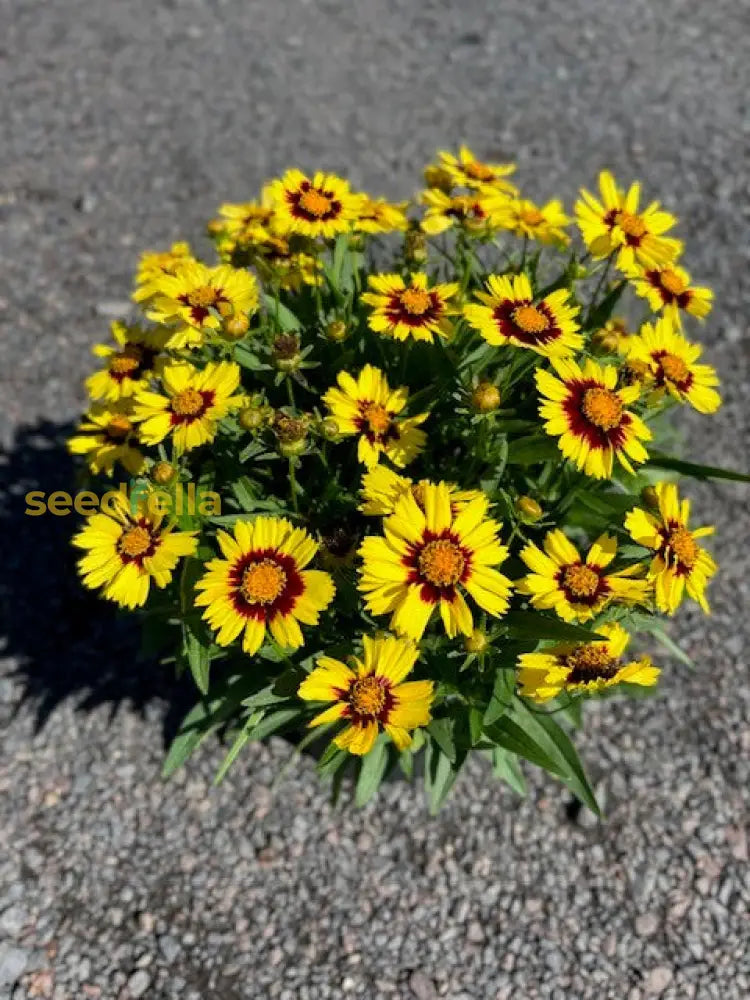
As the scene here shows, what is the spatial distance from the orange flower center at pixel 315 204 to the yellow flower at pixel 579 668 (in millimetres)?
1003

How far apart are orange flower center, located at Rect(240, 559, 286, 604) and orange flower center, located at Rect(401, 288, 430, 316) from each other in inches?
22.9

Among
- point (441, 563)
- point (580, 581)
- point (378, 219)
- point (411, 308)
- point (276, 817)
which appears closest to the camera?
point (441, 563)

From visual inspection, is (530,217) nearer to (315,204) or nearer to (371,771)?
(315,204)

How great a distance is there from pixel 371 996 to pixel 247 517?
1.26 metres

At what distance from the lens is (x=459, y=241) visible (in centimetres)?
203

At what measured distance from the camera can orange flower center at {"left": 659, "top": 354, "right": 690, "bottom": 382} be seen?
6.07 ft

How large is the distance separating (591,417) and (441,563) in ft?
1.33

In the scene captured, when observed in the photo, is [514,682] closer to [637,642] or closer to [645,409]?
[645,409]

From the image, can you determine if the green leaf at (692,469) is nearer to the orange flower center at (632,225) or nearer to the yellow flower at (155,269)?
the orange flower center at (632,225)

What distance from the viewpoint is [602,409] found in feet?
5.33

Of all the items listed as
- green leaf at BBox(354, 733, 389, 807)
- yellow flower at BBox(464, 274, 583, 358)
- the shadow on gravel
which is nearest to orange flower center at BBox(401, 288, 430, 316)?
yellow flower at BBox(464, 274, 583, 358)

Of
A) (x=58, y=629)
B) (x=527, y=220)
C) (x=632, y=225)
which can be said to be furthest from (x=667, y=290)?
(x=58, y=629)

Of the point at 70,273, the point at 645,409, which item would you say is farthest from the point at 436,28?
the point at 645,409

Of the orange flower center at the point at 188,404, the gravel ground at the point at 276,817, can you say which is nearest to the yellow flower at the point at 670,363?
the orange flower center at the point at 188,404
